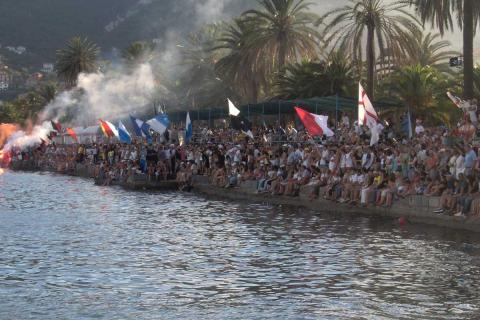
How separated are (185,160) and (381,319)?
34.9m

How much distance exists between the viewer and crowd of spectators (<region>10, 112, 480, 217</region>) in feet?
83.1

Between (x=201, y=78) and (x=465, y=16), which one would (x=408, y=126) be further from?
(x=201, y=78)

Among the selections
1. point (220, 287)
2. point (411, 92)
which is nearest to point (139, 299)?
point (220, 287)

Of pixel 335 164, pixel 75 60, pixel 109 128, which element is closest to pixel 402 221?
pixel 335 164

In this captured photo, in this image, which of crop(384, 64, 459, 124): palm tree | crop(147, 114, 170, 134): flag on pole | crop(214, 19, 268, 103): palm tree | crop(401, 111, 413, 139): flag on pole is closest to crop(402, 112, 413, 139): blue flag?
crop(401, 111, 413, 139): flag on pole

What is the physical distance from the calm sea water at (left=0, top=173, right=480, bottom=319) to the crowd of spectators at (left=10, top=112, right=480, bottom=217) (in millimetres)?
1591

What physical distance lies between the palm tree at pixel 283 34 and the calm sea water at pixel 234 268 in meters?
28.5

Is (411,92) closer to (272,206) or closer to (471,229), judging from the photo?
(272,206)

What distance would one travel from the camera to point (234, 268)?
1823cm

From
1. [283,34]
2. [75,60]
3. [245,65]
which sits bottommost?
[245,65]

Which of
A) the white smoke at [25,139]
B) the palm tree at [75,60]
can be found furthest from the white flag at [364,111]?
the palm tree at [75,60]

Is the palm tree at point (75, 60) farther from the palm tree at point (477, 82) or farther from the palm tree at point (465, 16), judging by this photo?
the palm tree at point (465, 16)

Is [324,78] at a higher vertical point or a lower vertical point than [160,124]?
higher

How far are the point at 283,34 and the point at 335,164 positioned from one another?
90.8ft
